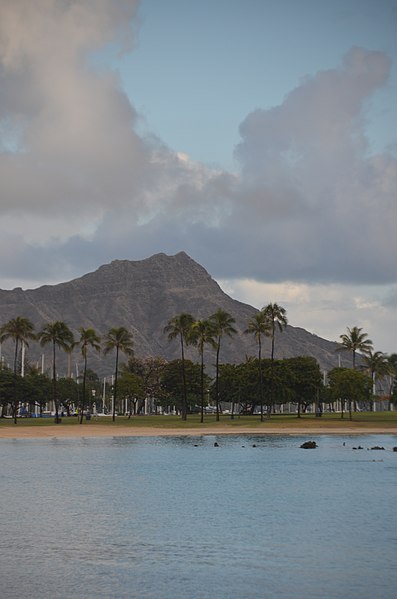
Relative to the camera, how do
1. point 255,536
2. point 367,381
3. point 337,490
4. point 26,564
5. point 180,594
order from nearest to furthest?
1. point 180,594
2. point 26,564
3. point 255,536
4. point 337,490
5. point 367,381

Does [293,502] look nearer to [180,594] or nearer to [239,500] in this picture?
[239,500]

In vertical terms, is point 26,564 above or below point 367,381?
below

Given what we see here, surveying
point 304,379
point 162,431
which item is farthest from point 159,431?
point 304,379

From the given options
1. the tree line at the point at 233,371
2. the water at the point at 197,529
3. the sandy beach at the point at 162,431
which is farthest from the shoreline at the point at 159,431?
the water at the point at 197,529

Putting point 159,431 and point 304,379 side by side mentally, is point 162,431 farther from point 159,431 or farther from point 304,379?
point 304,379

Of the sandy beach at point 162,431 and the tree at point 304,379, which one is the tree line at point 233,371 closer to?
the tree at point 304,379

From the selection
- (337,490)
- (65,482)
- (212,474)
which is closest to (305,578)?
(337,490)

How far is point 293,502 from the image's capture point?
A: 47.9 m

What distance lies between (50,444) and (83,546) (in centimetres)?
7297

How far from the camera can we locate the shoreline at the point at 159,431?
123m

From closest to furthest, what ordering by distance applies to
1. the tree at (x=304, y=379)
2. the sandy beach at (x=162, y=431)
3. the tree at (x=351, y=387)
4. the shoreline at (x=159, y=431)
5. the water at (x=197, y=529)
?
1. the water at (x=197, y=529)
2. the shoreline at (x=159, y=431)
3. the sandy beach at (x=162, y=431)
4. the tree at (x=351, y=387)
5. the tree at (x=304, y=379)

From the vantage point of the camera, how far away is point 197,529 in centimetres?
3722

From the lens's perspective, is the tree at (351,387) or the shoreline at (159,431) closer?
the shoreline at (159,431)

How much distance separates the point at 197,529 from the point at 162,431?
94.1 meters
